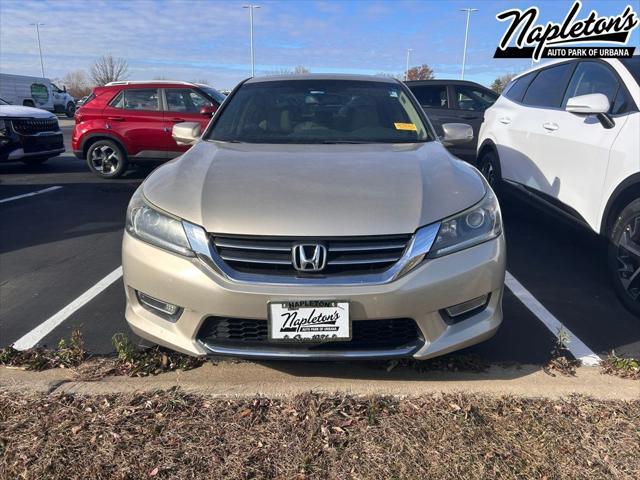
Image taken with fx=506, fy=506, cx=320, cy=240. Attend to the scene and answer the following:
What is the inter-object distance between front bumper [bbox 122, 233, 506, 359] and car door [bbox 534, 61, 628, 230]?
5.89ft

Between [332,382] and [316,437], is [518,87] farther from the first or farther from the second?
[316,437]

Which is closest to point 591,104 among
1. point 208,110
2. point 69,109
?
point 208,110

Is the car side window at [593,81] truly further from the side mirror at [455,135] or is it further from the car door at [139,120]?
the car door at [139,120]

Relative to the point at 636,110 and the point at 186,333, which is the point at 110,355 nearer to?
the point at 186,333

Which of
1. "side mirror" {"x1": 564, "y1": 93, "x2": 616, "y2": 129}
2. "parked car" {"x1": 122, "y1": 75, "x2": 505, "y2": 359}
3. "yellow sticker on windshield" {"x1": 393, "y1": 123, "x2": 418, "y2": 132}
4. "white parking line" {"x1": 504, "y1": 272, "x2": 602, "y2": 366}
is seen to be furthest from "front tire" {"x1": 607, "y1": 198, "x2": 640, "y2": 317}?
"yellow sticker on windshield" {"x1": 393, "y1": 123, "x2": 418, "y2": 132}

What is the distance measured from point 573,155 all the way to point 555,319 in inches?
56.6

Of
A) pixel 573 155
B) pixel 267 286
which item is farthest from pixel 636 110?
pixel 267 286

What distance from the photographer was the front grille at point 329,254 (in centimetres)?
224

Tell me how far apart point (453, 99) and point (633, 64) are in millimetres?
6013

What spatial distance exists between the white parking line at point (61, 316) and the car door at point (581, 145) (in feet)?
12.2

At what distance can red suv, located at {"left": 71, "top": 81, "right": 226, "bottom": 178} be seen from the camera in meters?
8.88

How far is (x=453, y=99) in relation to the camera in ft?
31.9

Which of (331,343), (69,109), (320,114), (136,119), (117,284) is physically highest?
(320,114)

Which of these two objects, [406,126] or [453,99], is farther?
[453,99]
